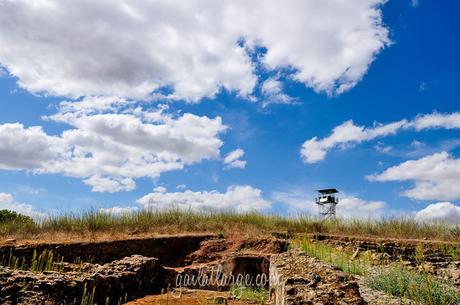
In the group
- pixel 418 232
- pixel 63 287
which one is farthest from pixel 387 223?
pixel 63 287

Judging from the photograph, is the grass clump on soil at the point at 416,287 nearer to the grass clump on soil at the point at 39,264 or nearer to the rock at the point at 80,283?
the rock at the point at 80,283

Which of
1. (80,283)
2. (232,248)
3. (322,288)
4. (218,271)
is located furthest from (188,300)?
(232,248)

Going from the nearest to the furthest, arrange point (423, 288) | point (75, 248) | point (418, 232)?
1. point (423, 288)
2. point (75, 248)
3. point (418, 232)

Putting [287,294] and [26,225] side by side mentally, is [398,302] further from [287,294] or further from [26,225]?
[26,225]

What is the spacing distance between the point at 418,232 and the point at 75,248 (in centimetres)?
1201

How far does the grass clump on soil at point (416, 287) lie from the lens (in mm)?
5719

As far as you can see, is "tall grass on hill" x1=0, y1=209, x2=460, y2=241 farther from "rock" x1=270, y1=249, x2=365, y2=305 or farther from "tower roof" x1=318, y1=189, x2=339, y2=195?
"tower roof" x1=318, y1=189, x2=339, y2=195

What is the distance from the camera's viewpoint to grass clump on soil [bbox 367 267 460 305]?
5.72 m

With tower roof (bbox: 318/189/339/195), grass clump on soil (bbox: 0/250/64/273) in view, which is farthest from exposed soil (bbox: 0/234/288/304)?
tower roof (bbox: 318/189/339/195)

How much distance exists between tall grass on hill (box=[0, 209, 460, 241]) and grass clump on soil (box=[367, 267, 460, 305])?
27.1ft

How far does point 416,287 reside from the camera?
549 cm

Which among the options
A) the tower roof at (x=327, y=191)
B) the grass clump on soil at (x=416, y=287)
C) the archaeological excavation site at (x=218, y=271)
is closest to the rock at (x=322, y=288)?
the archaeological excavation site at (x=218, y=271)

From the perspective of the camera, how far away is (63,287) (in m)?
6.63

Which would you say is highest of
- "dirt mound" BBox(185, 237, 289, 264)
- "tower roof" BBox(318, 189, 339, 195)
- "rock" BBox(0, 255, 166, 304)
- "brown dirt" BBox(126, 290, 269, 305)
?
"tower roof" BBox(318, 189, 339, 195)
